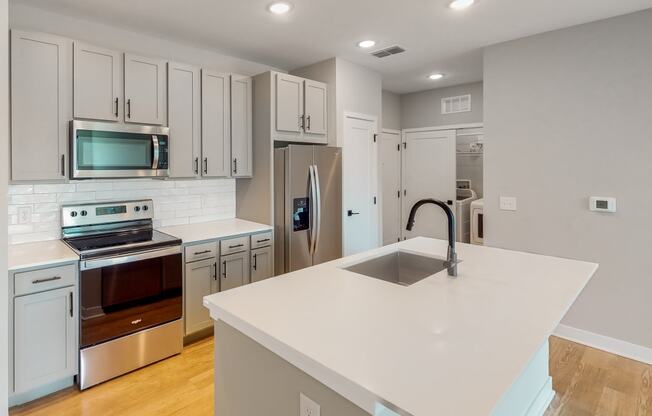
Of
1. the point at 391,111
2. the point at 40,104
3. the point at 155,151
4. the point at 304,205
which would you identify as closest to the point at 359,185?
the point at 304,205

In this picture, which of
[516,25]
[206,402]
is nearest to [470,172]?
[516,25]

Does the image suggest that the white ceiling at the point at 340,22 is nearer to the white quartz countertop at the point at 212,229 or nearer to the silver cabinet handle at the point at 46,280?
the white quartz countertop at the point at 212,229

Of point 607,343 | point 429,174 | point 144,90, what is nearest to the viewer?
point 144,90

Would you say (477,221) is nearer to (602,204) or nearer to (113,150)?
(602,204)

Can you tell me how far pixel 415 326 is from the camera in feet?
4.05

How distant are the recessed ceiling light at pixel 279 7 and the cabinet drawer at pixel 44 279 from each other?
221cm

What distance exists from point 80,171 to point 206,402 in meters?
1.78

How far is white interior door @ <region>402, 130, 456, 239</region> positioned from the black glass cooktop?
3.88 meters

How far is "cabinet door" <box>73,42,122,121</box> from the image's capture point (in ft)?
8.32

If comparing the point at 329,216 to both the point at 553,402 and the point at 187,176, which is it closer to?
the point at 187,176

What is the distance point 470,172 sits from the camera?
16.8 ft

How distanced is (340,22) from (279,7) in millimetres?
535

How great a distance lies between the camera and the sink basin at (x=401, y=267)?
2.12 m

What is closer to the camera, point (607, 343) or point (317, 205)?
point (607, 343)
